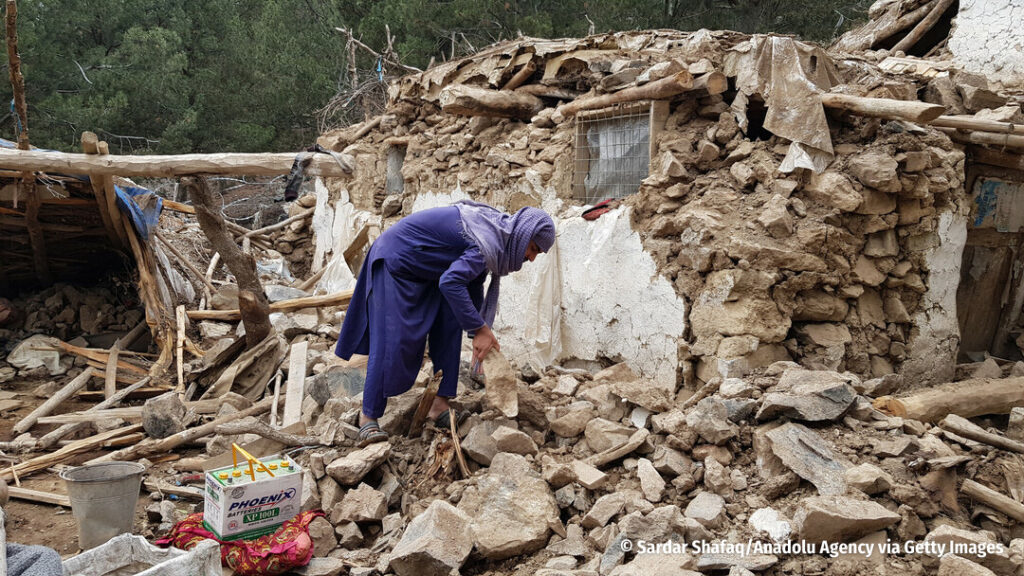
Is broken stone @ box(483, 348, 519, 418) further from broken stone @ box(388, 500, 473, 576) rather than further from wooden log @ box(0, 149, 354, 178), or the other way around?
wooden log @ box(0, 149, 354, 178)

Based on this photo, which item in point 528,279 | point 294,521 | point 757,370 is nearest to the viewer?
point 294,521

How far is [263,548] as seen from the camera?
9.56ft


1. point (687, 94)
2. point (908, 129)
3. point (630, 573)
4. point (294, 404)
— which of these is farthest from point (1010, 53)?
point (294, 404)

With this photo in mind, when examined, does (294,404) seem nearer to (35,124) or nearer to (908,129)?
(908,129)

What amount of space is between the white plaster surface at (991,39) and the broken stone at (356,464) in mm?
5930

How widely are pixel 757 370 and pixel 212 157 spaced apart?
4165mm

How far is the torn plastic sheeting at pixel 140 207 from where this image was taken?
22.0 feet

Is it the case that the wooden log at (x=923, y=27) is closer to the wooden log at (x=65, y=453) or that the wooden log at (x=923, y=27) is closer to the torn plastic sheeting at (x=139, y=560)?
the torn plastic sheeting at (x=139, y=560)

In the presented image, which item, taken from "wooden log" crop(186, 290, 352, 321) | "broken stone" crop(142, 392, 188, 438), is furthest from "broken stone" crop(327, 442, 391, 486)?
"wooden log" crop(186, 290, 352, 321)

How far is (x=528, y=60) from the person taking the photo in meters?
6.29

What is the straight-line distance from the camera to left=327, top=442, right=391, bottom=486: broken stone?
3537 mm

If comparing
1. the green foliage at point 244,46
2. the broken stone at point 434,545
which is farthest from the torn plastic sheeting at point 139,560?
the green foliage at point 244,46

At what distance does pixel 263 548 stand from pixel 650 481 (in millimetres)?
1758

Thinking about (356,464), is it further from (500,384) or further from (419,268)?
(419,268)
